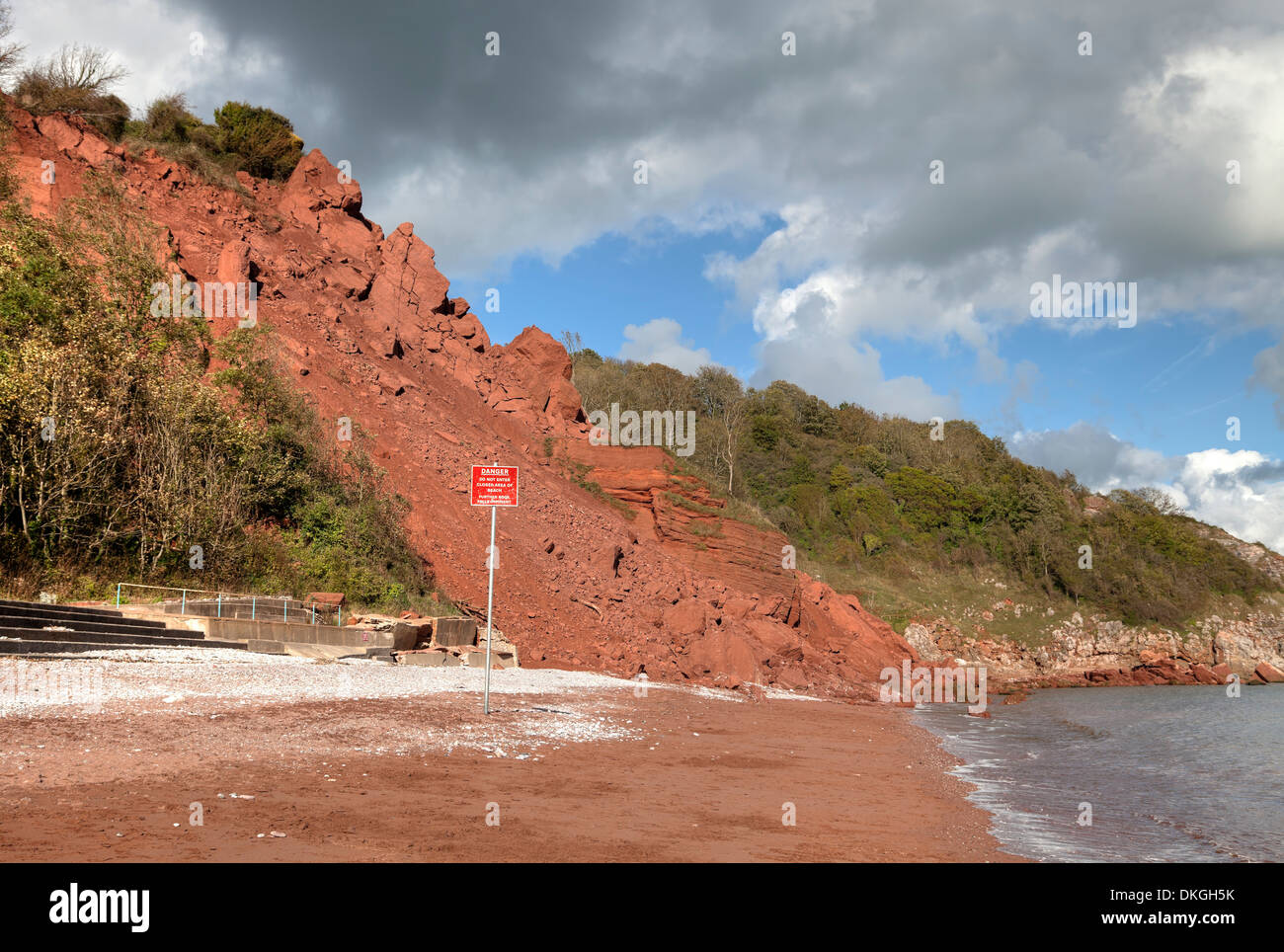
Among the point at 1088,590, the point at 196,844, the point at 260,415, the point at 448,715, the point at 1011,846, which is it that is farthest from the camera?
the point at 1088,590

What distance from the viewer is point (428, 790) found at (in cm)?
762

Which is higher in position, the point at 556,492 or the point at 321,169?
the point at 321,169

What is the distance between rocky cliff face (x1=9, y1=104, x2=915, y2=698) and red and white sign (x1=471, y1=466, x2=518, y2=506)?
1106 cm

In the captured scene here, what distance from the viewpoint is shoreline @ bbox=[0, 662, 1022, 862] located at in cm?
573

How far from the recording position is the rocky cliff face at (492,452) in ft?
88.3

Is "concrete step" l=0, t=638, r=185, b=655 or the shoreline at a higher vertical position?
"concrete step" l=0, t=638, r=185, b=655

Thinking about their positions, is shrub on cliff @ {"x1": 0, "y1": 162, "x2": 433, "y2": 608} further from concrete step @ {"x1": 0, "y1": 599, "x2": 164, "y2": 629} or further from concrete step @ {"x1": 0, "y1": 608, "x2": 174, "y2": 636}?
concrete step @ {"x1": 0, "y1": 608, "x2": 174, "y2": 636}

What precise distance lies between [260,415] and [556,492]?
11588mm

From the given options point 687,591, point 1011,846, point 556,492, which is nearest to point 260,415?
point 556,492

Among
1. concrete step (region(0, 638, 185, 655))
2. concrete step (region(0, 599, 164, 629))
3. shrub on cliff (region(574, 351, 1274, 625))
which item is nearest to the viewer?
concrete step (region(0, 638, 185, 655))

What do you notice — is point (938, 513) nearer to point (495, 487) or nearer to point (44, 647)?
point (495, 487)

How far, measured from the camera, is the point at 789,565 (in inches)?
1590

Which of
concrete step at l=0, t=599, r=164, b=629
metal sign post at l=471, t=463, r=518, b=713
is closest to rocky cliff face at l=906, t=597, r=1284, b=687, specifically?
metal sign post at l=471, t=463, r=518, b=713

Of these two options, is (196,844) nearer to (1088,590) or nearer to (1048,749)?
(1048,749)
